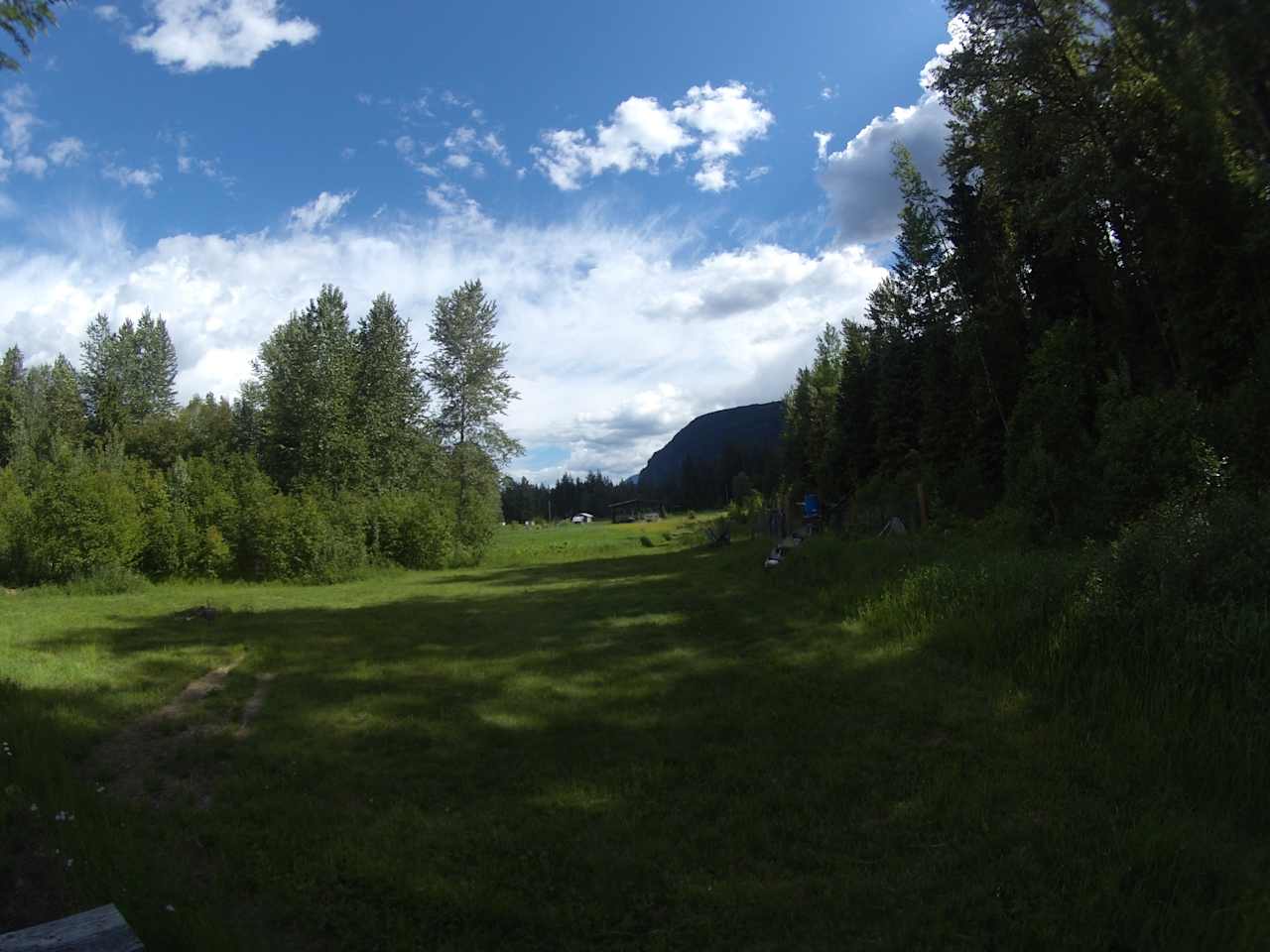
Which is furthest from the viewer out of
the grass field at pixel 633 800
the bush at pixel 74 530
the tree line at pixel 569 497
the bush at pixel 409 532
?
the tree line at pixel 569 497

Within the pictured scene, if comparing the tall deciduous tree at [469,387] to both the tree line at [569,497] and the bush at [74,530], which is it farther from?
the tree line at [569,497]

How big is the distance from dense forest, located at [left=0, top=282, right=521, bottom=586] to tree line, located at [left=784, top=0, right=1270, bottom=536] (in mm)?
17226

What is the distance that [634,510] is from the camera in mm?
120438

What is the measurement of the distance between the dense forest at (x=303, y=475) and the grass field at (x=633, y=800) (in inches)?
566

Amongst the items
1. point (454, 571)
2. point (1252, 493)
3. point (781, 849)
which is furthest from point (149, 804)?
point (454, 571)

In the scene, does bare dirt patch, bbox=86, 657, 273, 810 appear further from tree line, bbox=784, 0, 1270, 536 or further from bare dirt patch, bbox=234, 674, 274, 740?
tree line, bbox=784, 0, 1270, 536

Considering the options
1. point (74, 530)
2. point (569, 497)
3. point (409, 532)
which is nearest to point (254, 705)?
point (74, 530)

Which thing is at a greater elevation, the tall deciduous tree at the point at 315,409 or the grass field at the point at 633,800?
the tall deciduous tree at the point at 315,409

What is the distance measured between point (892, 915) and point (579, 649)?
658 centimetres

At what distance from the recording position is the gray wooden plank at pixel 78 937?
95.2 inches

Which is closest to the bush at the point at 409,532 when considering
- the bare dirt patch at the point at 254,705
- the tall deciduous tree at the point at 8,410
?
the bare dirt patch at the point at 254,705

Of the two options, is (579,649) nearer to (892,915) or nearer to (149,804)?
(149,804)

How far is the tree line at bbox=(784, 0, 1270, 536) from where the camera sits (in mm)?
11680

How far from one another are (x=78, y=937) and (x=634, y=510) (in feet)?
387
